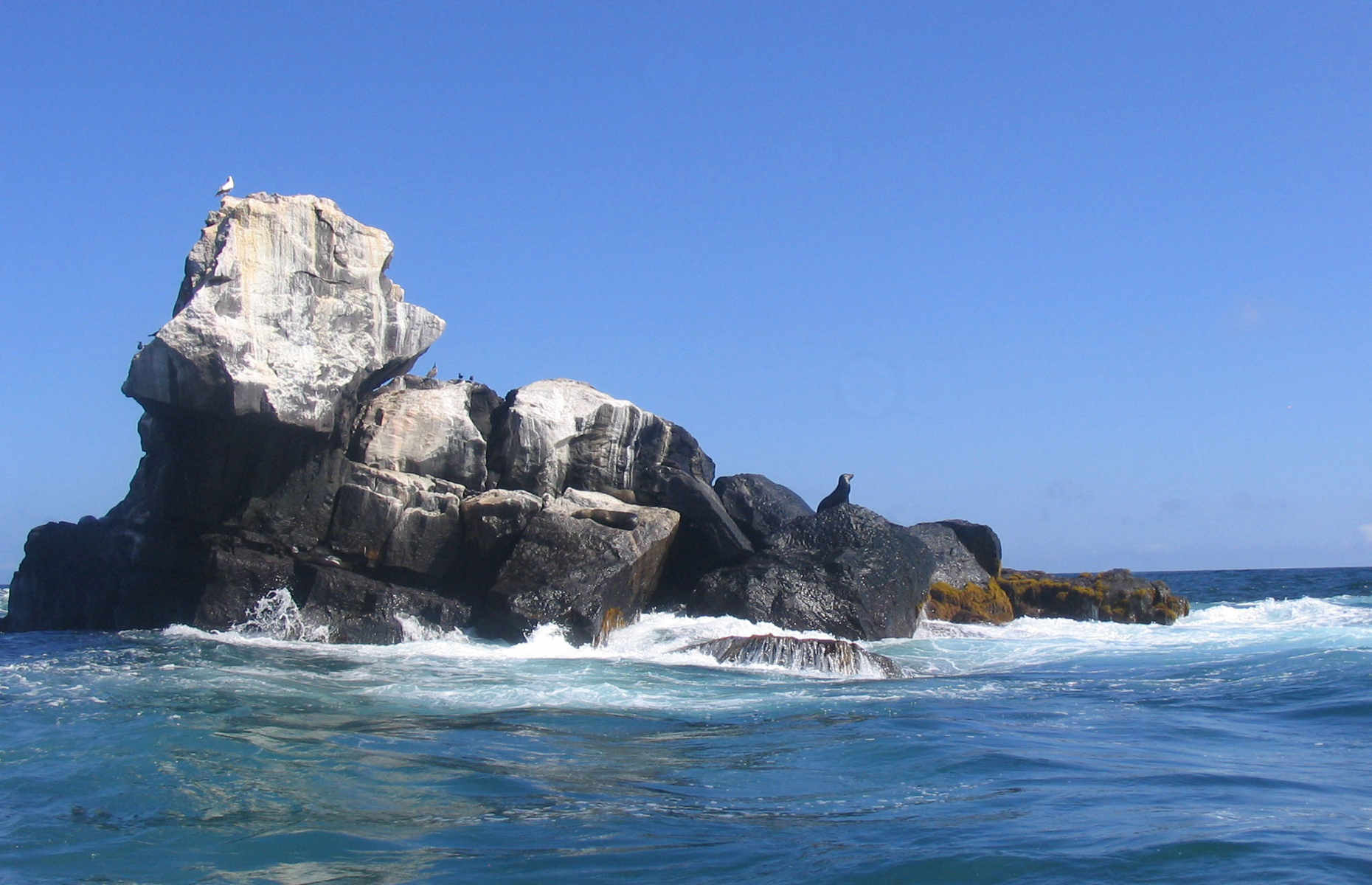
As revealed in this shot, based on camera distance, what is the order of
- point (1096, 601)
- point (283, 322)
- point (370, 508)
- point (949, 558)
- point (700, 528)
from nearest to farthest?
point (283, 322), point (370, 508), point (700, 528), point (949, 558), point (1096, 601)

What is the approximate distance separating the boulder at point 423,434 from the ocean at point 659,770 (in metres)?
4.46

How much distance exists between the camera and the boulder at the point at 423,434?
19484 millimetres

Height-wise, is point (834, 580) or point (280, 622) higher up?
point (834, 580)

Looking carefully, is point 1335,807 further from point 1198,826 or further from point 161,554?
point 161,554

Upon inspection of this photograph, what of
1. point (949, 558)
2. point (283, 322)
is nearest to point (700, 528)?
point (283, 322)

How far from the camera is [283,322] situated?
1727 centimetres

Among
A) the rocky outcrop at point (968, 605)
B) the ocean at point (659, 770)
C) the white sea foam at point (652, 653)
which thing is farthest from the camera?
the rocky outcrop at point (968, 605)

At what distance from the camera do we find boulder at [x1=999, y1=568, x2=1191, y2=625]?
86.9 feet

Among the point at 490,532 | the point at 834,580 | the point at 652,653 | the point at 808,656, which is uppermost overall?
the point at 490,532

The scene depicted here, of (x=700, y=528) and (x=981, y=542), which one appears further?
(x=981, y=542)

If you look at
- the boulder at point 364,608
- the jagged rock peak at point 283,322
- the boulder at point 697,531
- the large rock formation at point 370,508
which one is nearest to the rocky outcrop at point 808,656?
the large rock formation at point 370,508

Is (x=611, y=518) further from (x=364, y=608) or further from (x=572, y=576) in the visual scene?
(x=364, y=608)

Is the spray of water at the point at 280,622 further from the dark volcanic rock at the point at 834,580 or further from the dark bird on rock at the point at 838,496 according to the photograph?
the dark bird on rock at the point at 838,496

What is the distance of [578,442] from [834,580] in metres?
5.36
